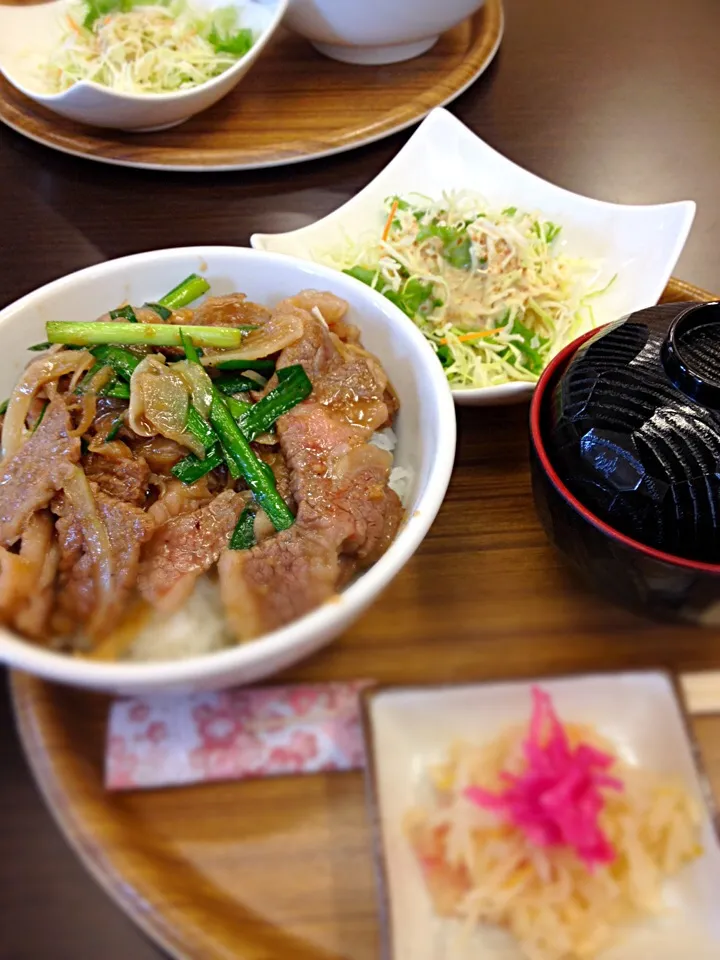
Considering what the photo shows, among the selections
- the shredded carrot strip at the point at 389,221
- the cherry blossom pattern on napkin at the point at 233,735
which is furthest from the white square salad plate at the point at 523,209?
the cherry blossom pattern on napkin at the point at 233,735

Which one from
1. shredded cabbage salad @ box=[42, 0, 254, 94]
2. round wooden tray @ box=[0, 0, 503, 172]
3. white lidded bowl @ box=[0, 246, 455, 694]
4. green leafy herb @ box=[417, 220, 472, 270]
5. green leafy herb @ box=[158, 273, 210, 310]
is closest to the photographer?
white lidded bowl @ box=[0, 246, 455, 694]

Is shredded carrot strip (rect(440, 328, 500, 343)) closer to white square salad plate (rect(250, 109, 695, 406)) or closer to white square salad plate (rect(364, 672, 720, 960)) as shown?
white square salad plate (rect(250, 109, 695, 406))

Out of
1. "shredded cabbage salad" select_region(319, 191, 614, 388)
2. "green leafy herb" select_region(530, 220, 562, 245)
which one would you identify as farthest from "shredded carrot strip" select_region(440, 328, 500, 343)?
"green leafy herb" select_region(530, 220, 562, 245)

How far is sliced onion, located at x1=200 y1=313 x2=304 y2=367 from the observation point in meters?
1.12

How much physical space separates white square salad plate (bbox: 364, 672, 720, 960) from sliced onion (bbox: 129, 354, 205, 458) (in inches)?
19.8

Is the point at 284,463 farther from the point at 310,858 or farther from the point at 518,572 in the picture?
the point at 310,858

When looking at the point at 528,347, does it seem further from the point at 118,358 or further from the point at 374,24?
the point at 374,24

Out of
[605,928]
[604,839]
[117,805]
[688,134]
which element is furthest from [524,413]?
[688,134]

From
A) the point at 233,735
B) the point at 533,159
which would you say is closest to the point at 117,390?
the point at 233,735

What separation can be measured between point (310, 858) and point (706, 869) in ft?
1.77

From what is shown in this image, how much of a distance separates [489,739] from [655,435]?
0.51 m

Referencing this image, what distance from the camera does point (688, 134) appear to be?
2.14 meters

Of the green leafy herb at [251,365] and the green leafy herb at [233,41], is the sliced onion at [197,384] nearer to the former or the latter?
the green leafy herb at [251,365]

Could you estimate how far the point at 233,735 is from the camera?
1.04m
